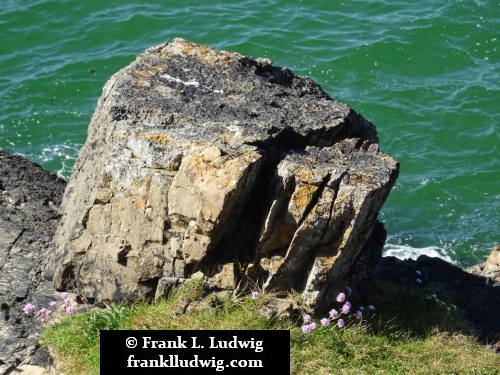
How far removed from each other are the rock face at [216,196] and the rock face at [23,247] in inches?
18.0

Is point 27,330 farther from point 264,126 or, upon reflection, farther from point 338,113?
point 338,113

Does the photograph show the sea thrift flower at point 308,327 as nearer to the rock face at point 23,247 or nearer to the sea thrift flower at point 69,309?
the sea thrift flower at point 69,309

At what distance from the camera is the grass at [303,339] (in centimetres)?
920

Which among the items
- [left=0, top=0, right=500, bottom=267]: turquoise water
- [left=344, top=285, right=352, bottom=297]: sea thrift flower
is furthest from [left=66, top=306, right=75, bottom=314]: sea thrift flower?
[left=0, top=0, right=500, bottom=267]: turquoise water

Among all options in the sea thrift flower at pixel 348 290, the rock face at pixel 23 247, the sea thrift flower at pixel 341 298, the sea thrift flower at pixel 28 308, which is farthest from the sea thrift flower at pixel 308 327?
the sea thrift flower at pixel 28 308

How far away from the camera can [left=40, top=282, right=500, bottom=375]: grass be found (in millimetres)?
9195

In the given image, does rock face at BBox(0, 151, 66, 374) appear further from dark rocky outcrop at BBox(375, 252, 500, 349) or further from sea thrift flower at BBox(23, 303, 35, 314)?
dark rocky outcrop at BBox(375, 252, 500, 349)

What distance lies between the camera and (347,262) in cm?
1001

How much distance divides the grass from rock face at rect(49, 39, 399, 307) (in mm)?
317

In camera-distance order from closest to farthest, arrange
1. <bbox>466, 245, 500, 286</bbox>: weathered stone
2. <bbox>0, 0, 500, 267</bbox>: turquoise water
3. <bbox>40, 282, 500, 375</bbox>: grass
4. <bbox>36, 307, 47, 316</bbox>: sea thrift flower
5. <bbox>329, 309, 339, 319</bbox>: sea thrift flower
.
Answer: <bbox>40, 282, 500, 375</bbox>: grass
<bbox>329, 309, 339, 319</bbox>: sea thrift flower
<bbox>36, 307, 47, 316</bbox>: sea thrift flower
<bbox>466, 245, 500, 286</bbox>: weathered stone
<bbox>0, 0, 500, 267</bbox>: turquoise water

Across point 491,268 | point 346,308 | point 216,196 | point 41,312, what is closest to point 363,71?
point 491,268

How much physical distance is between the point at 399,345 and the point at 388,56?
12381 millimetres

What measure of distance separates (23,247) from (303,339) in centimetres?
422

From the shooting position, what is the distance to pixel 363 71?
20391 mm
